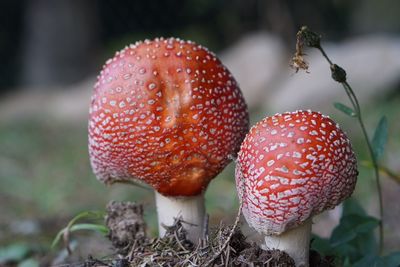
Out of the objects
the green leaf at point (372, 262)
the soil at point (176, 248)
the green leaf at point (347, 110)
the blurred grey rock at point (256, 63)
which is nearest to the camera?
the soil at point (176, 248)

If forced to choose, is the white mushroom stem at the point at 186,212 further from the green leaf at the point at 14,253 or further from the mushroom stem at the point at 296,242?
the green leaf at the point at 14,253

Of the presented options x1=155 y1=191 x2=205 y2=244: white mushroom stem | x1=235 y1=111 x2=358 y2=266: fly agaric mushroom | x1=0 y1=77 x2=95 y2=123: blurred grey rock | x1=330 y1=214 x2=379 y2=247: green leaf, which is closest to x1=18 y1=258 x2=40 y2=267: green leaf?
x1=155 y1=191 x2=205 y2=244: white mushroom stem

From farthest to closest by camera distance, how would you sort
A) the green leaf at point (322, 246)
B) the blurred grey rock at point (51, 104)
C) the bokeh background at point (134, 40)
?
1. the blurred grey rock at point (51, 104)
2. the bokeh background at point (134, 40)
3. the green leaf at point (322, 246)

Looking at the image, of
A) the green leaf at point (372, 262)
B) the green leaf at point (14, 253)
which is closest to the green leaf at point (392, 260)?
the green leaf at point (372, 262)

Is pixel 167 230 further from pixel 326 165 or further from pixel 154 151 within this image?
pixel 326 165

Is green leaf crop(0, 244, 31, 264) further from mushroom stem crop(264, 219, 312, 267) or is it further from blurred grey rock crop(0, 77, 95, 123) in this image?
blurred grey rock crop(0, 77, 95, 123)

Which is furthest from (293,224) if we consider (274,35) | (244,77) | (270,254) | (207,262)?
(274,35)

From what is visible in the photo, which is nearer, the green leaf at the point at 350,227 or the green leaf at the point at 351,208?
the green leaf at the point at 350,227
